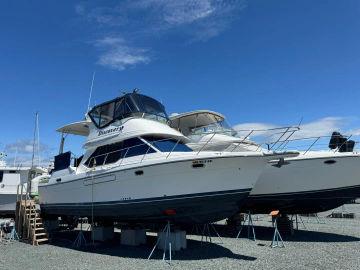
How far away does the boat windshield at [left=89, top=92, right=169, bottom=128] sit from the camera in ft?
→ 41.6

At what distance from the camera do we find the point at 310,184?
13.7m

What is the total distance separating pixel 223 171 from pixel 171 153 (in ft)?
5.72

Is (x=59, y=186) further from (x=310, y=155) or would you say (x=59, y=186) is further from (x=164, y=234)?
(x=310, y=155)

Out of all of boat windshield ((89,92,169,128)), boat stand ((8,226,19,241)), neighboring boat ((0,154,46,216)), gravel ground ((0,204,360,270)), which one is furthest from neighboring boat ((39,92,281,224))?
neighboring boat ((0,154,46,216))

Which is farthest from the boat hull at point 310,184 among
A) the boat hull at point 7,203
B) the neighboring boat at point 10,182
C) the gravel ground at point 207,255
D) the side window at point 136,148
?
the boat hull at point 7,203

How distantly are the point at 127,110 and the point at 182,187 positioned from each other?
13.5 feet

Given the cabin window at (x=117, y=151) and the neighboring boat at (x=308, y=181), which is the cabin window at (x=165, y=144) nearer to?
the cabin window at (x=117, y=151)

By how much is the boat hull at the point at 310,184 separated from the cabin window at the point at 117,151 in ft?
16.9

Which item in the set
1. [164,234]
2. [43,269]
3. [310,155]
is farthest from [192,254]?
[310,155]

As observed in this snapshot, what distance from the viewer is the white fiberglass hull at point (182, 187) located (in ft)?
31.4

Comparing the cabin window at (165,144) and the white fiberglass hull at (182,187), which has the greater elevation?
the cabin window at (165,144)

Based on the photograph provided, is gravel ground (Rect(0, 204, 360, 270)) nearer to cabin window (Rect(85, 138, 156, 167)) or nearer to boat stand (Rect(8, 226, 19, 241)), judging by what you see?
boat stand (Rect(8, 226, 19, 241))

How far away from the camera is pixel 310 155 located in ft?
44.8

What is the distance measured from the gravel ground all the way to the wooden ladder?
1.51 feet
